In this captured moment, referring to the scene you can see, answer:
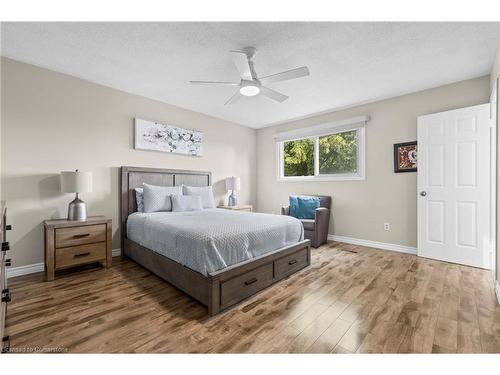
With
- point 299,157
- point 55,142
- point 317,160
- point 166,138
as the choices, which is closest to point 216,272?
point 55,142

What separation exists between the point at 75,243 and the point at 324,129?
162 inches

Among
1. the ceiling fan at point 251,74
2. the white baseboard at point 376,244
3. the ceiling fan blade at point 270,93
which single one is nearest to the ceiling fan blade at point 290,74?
the ceiling fan at point 251,74

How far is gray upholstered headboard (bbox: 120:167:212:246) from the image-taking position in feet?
11.0

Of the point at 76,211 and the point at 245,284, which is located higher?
the point at 76,211

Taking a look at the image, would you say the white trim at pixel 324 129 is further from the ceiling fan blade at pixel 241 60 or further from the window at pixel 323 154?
the ceiling fan blade at pixel 241 60

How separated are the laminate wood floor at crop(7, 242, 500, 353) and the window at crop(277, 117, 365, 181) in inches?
79.8

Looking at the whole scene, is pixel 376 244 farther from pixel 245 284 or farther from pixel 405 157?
pixel 245 284

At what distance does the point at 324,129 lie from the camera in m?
4.37

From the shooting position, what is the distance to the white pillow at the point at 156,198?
327 cm

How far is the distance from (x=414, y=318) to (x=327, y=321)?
26.1 inches

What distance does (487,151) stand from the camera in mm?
2805

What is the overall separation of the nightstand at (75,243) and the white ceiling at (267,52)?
1.79 m

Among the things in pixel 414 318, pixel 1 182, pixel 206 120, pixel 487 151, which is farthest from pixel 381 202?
pixel 1 182
